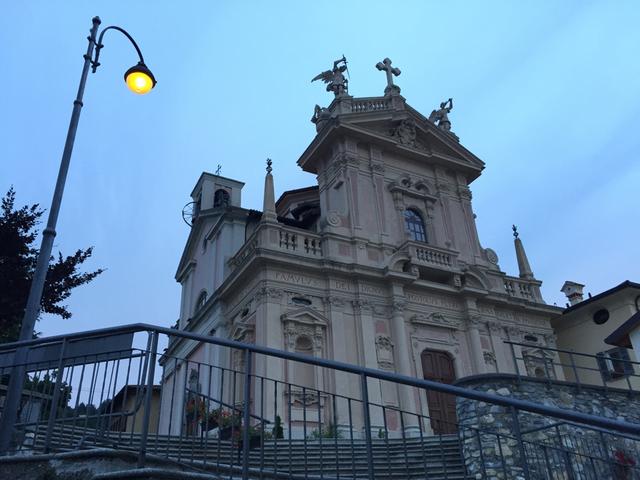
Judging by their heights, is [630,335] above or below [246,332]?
below

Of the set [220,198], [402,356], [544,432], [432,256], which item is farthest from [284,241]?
[544,432]

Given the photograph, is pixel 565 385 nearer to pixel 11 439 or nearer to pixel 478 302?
pixel 478 302

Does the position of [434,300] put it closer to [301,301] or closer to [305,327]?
[301,301]

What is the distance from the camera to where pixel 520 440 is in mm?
4551

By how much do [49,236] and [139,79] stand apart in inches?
115

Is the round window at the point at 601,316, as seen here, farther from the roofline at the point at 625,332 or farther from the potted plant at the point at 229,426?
the potted plant at the point at 229,426

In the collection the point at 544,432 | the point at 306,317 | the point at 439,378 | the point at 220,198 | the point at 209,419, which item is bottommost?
the point at 544,432

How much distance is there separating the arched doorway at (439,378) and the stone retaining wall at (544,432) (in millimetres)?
6187

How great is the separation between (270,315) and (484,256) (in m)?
11.1


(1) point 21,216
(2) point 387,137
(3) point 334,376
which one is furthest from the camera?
(2) point 387,137

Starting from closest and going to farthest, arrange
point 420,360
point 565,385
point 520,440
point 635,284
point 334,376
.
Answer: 1. point 520,440
2. point 565,385
3. point 334,376
4. point 420,360
5. point 635,284

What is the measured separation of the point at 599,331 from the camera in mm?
23516

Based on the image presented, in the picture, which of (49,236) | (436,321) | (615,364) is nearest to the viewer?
(49,236)

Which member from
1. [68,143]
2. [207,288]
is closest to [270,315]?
[207,288]
